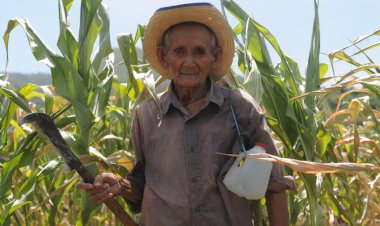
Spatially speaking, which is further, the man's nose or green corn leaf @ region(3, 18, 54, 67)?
green corn leaf @ region(3, 18, 54, 67)

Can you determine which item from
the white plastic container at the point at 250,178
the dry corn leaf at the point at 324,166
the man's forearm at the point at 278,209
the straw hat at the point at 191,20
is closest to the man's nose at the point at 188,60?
the straw hat at the point at 191,20

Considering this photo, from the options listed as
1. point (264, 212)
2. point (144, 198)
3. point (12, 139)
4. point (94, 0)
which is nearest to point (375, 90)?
point (264, 212)

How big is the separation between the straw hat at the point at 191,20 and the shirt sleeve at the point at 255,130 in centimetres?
11

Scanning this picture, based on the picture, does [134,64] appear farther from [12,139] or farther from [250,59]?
[12,139]

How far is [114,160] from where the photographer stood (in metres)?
1.79

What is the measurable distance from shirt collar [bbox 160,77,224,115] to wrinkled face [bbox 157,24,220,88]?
36mm

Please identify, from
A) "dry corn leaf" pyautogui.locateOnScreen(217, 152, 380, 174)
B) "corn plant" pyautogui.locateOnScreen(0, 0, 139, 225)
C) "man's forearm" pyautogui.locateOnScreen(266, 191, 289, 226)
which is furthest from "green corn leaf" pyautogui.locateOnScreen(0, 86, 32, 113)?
"dry corn leaf" pyautogui.locateOnScreen(217, 152, 380, 174)

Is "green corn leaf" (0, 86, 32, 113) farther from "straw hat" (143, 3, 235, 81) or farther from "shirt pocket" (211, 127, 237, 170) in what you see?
"shirt pocket" (211, 127, 237, 170)

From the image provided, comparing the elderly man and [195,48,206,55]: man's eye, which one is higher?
[195,48,206,55]: man's eye

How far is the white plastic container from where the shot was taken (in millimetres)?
1377

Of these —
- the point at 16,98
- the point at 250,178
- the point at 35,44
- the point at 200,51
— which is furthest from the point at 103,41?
the point at 250,178

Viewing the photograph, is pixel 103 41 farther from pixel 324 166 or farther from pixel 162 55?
pixel 324 166

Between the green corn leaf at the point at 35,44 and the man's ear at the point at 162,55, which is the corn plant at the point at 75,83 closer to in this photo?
the green corn leaf at the point at 35,44

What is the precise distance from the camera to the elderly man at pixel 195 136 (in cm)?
143
